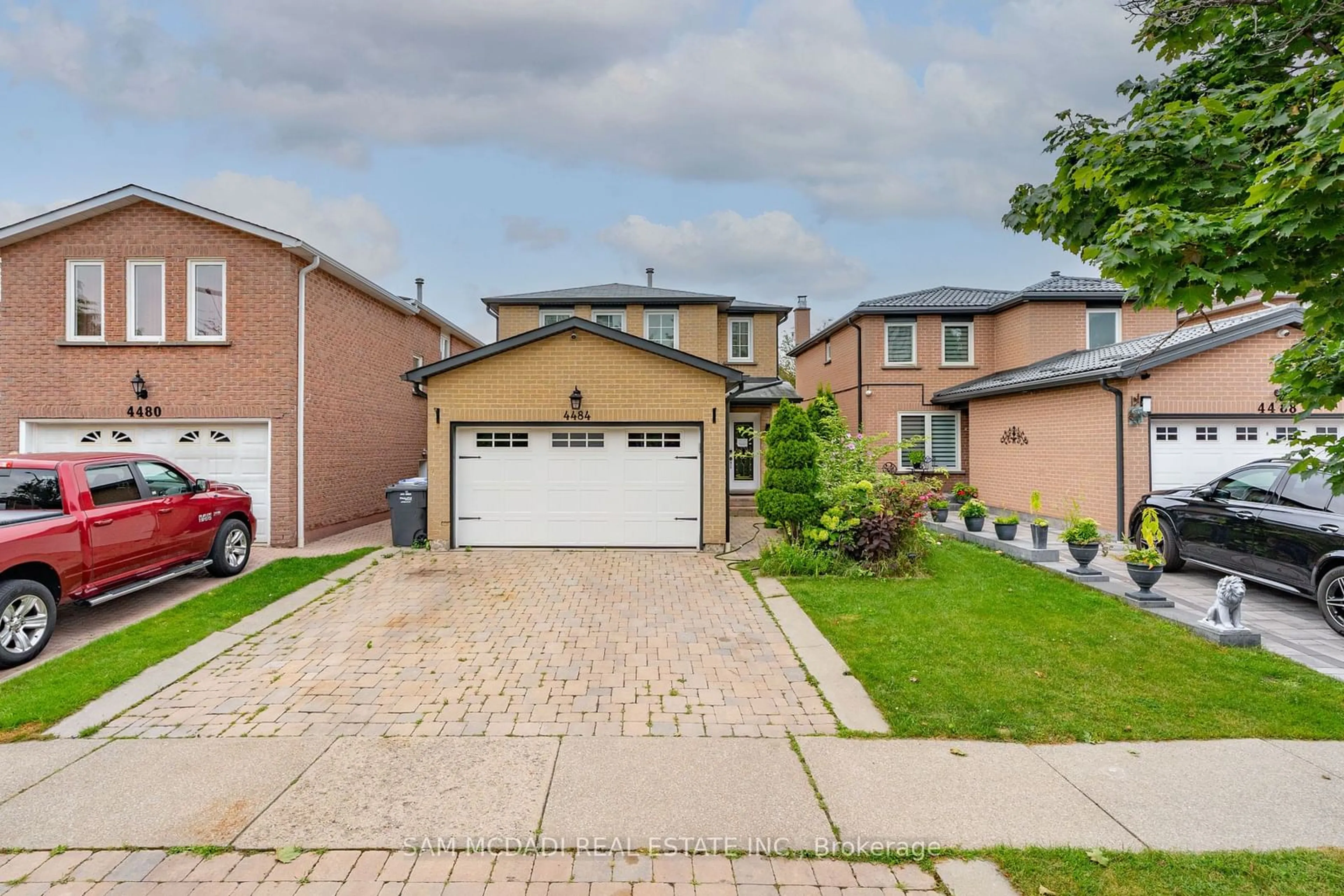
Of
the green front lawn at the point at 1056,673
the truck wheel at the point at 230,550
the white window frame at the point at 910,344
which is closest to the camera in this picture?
the green front lawn at the point at 1056,673

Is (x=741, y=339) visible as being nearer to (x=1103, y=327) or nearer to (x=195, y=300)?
(x=1103, y=327)

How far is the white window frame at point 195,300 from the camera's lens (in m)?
10.6

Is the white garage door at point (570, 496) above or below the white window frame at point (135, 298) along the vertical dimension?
below

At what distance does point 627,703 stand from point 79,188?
49.6 ft

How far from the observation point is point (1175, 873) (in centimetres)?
270

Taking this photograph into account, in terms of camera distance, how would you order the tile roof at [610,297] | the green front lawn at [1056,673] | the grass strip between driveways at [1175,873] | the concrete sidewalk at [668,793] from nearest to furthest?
the grass strip between driveways at [1175,873]
the concrete sidewalk at [668,793]
the green front lawn at [1056,673]
the tile roof at [610,297]

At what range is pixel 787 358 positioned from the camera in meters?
41.9

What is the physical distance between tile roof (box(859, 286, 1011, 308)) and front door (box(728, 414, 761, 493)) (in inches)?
196

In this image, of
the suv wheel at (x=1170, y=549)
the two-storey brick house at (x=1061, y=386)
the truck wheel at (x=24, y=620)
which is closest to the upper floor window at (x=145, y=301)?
the truck wheel at (x=24, y=620)

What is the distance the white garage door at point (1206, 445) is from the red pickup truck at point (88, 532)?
15.2 metres

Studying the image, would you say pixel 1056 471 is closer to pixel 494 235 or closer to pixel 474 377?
pixel 474 377

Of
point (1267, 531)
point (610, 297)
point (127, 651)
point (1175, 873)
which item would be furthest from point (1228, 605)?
point (610, 297)

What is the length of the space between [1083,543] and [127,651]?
35.8 ft

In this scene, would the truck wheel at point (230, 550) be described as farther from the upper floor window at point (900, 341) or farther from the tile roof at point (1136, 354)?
the upper floor window at point (900, 341)
